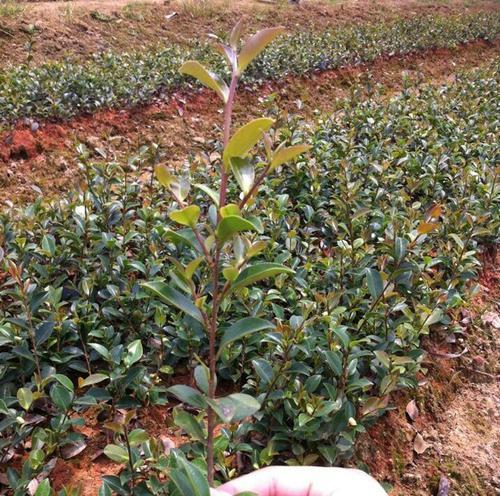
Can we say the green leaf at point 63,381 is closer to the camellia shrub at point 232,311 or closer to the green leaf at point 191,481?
the camellia shrub at point 232,311

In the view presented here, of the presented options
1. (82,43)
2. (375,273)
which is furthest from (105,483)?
(82,43)

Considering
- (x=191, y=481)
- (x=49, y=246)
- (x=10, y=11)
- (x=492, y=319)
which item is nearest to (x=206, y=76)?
(x=191, y=481)

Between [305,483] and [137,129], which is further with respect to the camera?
[137,129]

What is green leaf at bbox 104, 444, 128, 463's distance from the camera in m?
1.65

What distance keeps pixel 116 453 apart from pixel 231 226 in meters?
1.02

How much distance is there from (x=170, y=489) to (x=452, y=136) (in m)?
3.81

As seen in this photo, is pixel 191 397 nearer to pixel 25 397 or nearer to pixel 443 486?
pixel 25 397

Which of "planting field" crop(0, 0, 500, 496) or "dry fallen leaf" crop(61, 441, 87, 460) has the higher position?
"planting field" crop(0, 0, 500, 496)

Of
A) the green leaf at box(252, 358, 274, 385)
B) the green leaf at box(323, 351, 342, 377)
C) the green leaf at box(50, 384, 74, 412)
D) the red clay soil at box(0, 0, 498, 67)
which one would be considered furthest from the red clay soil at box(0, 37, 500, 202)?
the green leaf at box(323, 351, 342, 377)

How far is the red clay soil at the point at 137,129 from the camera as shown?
4172 millimetres

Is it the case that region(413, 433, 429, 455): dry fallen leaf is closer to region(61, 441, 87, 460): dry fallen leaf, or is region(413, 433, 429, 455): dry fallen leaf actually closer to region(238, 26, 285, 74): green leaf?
region(61, 441, 87, 460): dry fallen leaf

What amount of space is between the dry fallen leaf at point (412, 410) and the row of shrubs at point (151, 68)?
3.67 m

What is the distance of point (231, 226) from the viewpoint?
96 cm

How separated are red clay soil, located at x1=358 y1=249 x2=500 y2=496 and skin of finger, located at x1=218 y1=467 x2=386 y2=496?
818mm
